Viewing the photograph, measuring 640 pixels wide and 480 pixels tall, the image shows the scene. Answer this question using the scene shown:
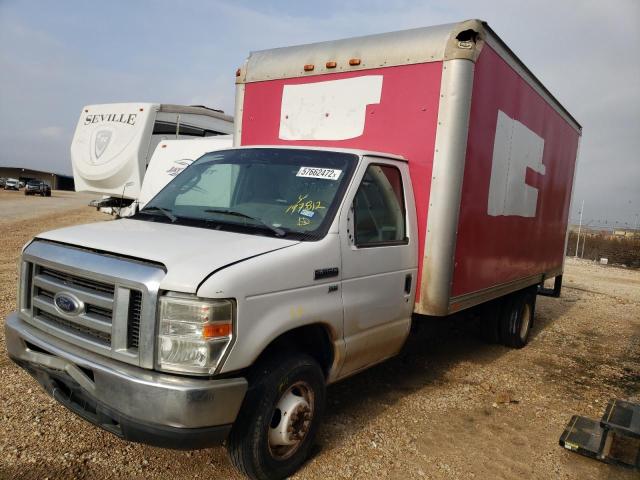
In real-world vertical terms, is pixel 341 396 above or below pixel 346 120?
below

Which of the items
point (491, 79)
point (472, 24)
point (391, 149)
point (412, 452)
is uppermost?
point (472, 24)

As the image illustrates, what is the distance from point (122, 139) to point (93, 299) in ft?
37.5

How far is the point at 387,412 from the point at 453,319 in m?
1.83

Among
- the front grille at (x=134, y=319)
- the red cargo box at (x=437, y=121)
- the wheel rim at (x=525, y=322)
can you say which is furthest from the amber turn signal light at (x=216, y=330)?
the wheel rim at (x=525, y=322)

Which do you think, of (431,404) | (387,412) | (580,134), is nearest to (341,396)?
(387,412)

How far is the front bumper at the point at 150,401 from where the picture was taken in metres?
2.52

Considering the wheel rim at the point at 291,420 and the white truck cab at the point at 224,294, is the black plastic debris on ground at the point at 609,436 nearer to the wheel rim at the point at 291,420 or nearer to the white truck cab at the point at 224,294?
the white truck cab at the point at 224,294

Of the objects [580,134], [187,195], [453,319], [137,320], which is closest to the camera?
[137,320]

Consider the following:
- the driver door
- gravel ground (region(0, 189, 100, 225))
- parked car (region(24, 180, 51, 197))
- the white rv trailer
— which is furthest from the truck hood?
parked car (region(24, 180, 51, 197))

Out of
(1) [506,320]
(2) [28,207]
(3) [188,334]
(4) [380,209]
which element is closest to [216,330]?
(3) [188,334]

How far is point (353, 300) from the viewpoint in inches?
139

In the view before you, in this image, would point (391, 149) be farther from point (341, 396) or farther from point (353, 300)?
point (341, 396)

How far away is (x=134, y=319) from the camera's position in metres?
2.68

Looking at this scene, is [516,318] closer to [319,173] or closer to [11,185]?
[319,173]
